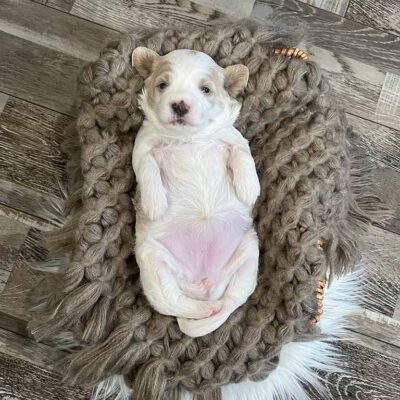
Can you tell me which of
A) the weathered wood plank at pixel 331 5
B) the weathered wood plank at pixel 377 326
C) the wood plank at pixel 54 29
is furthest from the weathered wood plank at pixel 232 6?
the weathered wood plank at pixel 377 326

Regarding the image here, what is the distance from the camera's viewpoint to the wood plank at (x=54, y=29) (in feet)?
4.94

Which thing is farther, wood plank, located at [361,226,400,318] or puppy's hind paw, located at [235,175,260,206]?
wood plank, located at [361,226,400,318]

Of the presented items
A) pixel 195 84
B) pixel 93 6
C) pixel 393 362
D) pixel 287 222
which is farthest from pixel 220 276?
pixel 93 6

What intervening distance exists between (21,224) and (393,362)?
3.16ft

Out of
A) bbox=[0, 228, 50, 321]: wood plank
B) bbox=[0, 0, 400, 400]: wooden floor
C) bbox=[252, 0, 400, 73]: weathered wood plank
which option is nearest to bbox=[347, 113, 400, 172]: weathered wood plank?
bbox=[0, 0, 400, 400]: wooden floor

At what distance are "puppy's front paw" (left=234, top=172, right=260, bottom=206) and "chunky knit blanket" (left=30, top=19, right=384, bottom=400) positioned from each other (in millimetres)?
61

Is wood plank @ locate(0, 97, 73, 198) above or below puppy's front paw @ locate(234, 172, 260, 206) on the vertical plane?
below

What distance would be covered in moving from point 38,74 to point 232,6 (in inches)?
21.4

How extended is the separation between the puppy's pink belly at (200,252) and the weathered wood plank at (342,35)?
25.3 inches

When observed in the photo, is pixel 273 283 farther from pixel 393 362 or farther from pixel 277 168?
pixel 393 362

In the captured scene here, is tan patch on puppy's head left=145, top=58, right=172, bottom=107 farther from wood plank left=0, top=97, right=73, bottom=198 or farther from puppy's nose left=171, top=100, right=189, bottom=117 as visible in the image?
wood plank left=0, top=97, right=73, bottom=198

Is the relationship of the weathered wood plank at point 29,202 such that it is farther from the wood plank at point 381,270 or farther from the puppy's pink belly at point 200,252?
the wood plank at point 381,270

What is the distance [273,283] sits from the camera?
1.24 meters

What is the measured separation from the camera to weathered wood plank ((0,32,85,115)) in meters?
1.47
